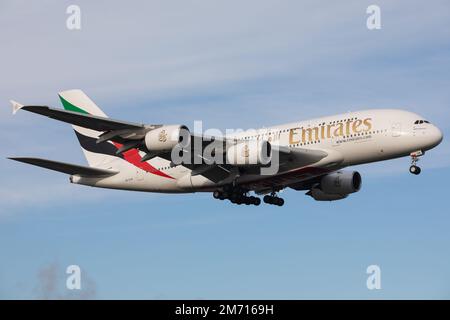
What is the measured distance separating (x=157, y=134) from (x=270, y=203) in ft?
37.1

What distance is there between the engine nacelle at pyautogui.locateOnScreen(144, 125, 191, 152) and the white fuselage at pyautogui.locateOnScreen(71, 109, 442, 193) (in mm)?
5884

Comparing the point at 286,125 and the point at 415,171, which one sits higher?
the point at 286,125

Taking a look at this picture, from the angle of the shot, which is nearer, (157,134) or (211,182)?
(157,134)

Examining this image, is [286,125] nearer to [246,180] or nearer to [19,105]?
[246,180]

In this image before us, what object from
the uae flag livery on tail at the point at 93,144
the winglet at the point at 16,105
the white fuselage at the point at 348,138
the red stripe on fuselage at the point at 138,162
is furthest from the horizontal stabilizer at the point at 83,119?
the uae flag livery on tail at the point at 93,144

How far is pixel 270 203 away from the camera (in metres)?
58.0

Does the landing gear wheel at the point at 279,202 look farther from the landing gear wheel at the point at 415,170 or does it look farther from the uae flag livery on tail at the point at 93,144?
the landing gear wheel at the point at 415,170

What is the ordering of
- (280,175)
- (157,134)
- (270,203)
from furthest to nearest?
(270,203) < (280,175) < (157,134)

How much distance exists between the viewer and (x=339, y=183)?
58.2 metres

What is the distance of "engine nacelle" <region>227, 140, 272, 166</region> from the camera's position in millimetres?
51375

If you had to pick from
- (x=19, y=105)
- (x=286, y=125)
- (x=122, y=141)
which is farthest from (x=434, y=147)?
(x=19, y=105)

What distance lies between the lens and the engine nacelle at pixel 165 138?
4941 centimetres

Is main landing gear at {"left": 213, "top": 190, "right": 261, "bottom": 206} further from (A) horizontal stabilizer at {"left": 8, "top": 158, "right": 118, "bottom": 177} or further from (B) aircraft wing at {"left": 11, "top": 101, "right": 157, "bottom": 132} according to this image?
(B) aircraft wing at {"left": 11, "top": 101, "right": 157, "bottom": 132}

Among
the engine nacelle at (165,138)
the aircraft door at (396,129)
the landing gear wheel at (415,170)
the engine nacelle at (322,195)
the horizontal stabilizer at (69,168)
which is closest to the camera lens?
the engine nacelle at (165,138)
